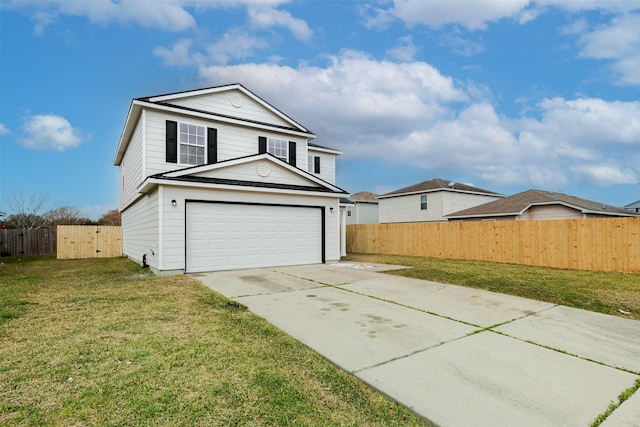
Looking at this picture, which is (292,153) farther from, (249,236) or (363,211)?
(363,211)

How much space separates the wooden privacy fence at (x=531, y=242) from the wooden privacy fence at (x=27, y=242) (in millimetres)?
18421

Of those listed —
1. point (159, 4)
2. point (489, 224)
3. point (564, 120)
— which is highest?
point (159, 4)

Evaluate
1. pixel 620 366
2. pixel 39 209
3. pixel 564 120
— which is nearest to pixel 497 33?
pixel 564 120

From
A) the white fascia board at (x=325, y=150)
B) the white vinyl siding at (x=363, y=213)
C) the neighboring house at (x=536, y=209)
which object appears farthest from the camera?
the white vinyl siding at (x=363, y=213)

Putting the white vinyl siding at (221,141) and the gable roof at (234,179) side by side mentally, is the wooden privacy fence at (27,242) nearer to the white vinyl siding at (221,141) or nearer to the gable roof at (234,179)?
the white vinyl siding at (221,141)

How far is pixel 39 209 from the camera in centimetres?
2467

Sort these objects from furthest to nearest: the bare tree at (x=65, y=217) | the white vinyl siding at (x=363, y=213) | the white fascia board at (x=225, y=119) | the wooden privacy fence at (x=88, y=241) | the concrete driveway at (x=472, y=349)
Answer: the white vinyl siding at (x=363, y=213)
the bare tree at (x=65, y=217)
the wooden privacy fence at (x=88, y=241)
the white fascia board at (x=225, y=119)
the concrete driveway at (x=472, y=349)

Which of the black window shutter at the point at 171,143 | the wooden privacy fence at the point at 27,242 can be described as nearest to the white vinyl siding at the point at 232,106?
the black window shutter at the point at 171,143


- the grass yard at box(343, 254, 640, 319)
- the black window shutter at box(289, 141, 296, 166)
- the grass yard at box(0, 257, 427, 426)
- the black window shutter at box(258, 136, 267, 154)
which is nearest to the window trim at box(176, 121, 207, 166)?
the black window shutter at box(258, 136, 267, 154)

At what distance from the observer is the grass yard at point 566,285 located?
606cm

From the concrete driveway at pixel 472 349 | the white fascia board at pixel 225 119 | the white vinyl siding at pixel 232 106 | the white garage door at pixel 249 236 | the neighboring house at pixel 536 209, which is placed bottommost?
the concrete driveway at pixel 472 349

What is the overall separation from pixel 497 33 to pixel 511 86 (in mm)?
4100

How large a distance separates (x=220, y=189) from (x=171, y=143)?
2.86 m

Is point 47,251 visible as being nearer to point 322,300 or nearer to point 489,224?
point 322,300
